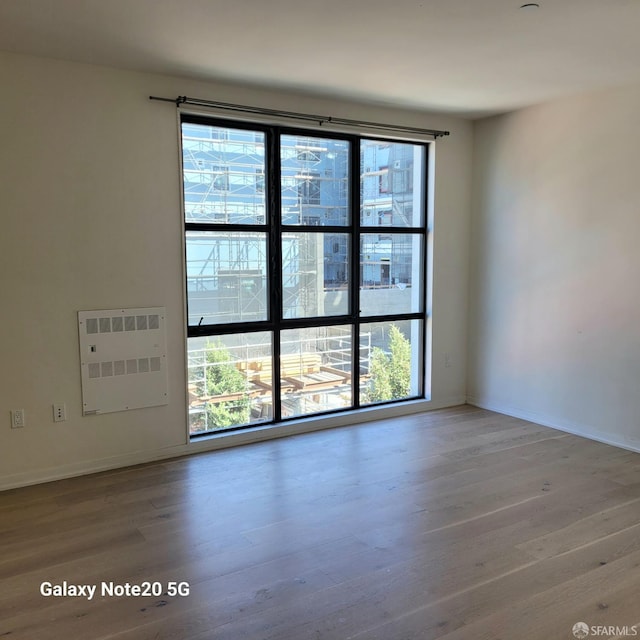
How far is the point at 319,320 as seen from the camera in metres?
4.53

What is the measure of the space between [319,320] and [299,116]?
5.00ft

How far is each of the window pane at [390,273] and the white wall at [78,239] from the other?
4.76 ft

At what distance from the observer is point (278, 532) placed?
2.85 meters

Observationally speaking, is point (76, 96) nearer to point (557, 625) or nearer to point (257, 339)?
point (257, 339)

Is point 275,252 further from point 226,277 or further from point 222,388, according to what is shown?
point 222,388

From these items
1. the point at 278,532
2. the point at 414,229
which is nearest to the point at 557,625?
the point at 278,532

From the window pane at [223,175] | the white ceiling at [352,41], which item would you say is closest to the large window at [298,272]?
the window pane at [223,175]

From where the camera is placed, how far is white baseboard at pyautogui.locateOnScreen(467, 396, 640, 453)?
13.5ft

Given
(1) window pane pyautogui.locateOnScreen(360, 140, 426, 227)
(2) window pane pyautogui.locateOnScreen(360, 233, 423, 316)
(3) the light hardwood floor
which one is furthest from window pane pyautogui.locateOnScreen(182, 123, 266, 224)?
(3) the light hardwood floor

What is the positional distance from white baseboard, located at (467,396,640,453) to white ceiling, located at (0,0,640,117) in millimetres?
2458

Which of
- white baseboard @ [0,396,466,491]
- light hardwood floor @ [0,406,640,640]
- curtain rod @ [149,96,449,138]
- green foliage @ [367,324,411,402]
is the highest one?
curtain rod @ [149,96,449,138]

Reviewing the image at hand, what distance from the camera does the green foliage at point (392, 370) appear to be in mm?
4910

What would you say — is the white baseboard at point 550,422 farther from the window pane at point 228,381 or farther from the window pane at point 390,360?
the window pane at point 228,381

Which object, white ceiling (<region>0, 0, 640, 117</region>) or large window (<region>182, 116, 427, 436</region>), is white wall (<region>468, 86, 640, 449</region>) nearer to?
white ceiling (<region>0, 0, 640, 117</region>)
